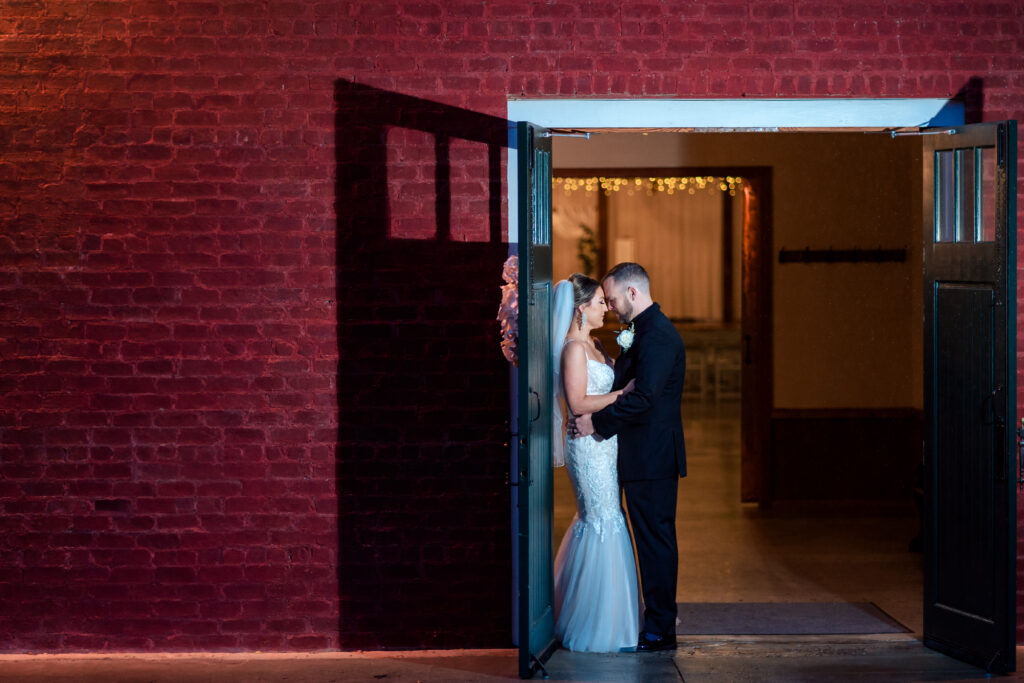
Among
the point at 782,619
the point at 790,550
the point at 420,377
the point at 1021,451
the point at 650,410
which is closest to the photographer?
the point at 1021,451

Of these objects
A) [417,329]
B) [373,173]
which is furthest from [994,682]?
[373,173]

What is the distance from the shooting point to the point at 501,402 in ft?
18.9

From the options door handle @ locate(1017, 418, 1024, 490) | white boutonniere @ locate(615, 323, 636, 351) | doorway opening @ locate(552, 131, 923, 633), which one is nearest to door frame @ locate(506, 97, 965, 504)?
white boutonniere @ locate(615, 323, 636, 351)

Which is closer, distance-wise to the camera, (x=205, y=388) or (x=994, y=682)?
(x=994, y=682)

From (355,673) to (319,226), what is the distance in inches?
82.5

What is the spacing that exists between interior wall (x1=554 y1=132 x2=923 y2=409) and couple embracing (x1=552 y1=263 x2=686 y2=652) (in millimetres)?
3621

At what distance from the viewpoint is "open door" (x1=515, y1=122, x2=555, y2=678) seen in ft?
16.8

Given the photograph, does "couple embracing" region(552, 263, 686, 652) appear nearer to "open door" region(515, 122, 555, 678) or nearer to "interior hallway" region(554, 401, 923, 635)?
"open door" region(515, 122, 555, 678)

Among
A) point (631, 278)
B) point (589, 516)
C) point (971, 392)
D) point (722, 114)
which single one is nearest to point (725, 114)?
point (722, 114)

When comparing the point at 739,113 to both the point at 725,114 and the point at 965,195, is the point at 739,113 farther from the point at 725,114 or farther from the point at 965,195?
the point at 965,195

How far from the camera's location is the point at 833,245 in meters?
9.27

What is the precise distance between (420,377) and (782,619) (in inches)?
90.9

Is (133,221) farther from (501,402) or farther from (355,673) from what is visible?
(355,673)

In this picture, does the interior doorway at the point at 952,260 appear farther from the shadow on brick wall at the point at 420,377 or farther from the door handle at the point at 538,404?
the shadow on brick wall at the point at 420,377
